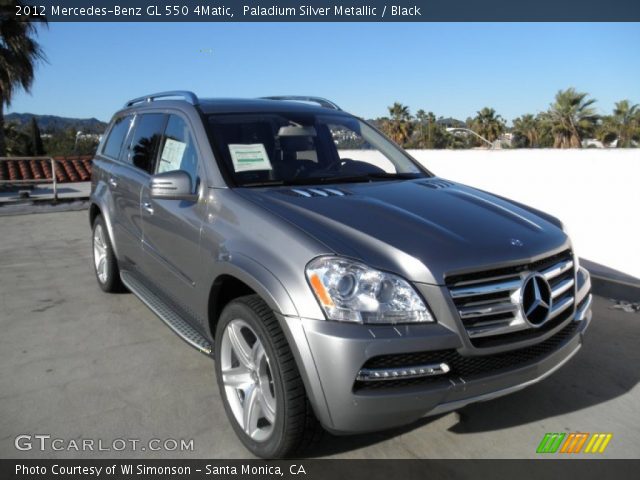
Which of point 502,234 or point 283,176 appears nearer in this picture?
point 502,234

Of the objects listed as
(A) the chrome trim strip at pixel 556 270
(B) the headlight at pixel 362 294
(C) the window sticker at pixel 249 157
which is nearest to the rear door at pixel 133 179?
(C) the window sticker at pixel 249 157

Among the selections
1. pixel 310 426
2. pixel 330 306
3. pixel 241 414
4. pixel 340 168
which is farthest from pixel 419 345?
pixel 340 168

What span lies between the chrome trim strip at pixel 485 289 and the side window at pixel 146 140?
2604 millimetres

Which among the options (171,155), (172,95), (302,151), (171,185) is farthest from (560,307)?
(172,95)

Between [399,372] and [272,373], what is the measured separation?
1.86ft

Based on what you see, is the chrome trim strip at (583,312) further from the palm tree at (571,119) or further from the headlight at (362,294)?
the palm tree at (571,119)

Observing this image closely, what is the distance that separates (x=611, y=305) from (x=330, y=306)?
383cm

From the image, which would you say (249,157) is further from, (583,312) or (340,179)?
(583,312)

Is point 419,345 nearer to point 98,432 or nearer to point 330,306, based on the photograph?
point 330,306

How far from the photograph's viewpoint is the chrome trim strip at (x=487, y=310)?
2305 millimetres

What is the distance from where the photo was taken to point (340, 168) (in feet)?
12.1
